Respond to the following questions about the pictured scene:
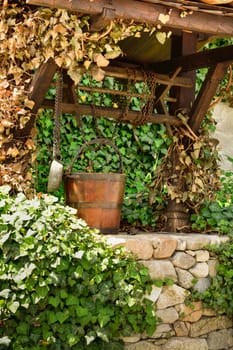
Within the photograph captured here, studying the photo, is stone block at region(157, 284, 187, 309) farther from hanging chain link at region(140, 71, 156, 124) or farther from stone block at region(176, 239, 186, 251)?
hanging chain link at region(140, 71, 156, 124)

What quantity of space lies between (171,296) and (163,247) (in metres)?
0.35

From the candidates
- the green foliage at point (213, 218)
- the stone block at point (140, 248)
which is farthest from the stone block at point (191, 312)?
the green foliage at point (213, 218)

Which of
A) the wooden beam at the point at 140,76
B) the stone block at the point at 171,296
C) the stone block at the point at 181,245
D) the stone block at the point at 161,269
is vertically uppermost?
the wooden beam at the point at 140,76

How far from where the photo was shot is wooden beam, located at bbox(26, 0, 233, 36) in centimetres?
306

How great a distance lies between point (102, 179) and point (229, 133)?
4.38m

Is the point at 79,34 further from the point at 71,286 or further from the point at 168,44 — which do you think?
the point at 168,44

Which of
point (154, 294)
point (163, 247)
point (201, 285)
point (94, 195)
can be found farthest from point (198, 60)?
point (154, 294)

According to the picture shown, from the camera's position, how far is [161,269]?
4246 mm

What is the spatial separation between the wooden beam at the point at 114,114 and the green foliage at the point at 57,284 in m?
0.94

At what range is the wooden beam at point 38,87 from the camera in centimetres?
386

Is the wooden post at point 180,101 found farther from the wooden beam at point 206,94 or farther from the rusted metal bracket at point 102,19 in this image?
the rusted metal bracket at point 102,19

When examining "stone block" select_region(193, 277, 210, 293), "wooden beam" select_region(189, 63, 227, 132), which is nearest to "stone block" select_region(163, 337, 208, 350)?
"stone block" select_region(193, 277, 210, 293)

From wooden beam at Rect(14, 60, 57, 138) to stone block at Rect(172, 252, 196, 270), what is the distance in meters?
1.40

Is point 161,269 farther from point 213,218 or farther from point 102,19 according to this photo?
point 102,19
